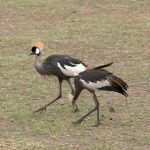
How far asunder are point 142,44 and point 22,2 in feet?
20.0

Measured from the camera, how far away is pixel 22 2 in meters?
18.6

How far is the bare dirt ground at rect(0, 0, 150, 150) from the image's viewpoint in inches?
298

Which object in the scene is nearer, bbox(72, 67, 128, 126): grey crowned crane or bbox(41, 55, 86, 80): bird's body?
bbox(72, 67, 128, 126): grey crowned crane

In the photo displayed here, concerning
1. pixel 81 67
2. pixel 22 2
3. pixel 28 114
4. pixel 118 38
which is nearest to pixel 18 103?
pixel 28 114

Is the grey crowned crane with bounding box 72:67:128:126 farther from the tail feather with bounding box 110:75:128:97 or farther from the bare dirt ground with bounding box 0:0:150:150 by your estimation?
the bare dirt ground with bounding box 0:0:150:150

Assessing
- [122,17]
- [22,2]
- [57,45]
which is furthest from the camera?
[22,2]

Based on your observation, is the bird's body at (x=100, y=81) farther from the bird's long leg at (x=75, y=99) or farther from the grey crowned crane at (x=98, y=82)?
the bird's long leg at (x=75, y=99)

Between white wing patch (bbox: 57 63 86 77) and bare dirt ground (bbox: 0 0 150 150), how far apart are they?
1.76 feet

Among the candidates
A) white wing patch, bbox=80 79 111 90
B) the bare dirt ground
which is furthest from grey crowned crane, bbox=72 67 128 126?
the bare dirt ground

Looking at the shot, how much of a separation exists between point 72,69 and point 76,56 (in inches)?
151

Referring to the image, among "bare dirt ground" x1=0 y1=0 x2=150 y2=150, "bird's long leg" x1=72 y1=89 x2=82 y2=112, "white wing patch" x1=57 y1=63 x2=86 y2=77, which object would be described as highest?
"white wing patch" x1=57 y1=63 x2=86 y2=77

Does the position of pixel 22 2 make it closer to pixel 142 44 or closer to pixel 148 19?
pixel 148 19

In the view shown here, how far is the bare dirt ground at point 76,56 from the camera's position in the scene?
24.8 feet

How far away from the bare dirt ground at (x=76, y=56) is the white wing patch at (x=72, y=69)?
0.54 metres
